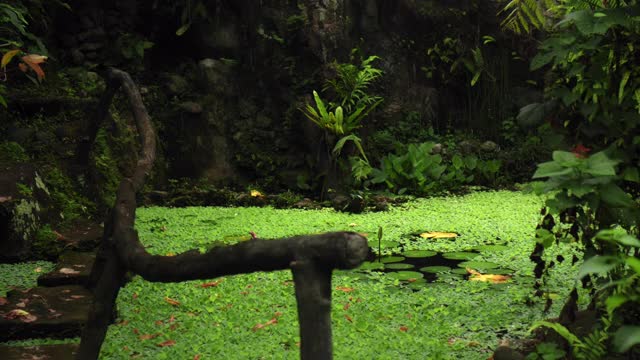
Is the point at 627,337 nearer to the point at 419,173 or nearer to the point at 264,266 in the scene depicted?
the point at 264,266

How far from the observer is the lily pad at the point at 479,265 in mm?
4441

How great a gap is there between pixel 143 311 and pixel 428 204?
3.90 metres

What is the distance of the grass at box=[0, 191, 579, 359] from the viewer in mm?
3102

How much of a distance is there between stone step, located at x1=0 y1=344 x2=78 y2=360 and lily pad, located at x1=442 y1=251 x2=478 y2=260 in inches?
107

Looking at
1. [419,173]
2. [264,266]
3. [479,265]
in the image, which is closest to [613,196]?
[264,266]

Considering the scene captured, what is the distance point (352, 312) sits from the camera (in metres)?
3.60

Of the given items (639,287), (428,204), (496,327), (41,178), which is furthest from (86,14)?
(639,287)

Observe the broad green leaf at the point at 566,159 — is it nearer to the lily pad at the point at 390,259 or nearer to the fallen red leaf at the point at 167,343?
the fallen red leaf at the point at 167,343

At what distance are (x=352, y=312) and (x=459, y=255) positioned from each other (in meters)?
1.48

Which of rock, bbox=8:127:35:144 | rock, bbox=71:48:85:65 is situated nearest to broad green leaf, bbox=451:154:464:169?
rock, bbox=71:48:85:65

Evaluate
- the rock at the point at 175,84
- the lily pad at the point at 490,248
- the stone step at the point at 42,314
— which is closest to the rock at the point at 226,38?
the rock at the point at 175,84

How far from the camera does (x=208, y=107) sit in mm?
7848

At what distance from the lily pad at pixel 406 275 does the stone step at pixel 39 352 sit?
6.72 feet

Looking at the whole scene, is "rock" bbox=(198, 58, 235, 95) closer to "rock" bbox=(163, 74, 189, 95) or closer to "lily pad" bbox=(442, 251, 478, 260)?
"rock" bbox=(163, 74, 189, 95)
